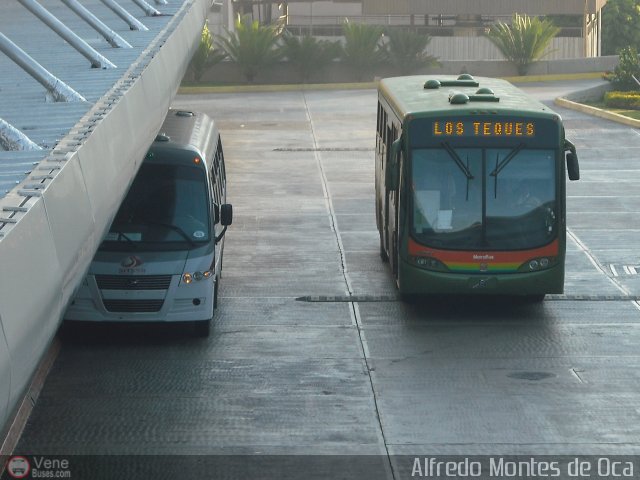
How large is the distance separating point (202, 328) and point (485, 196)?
4072mm

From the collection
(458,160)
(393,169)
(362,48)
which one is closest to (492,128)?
(458,160)

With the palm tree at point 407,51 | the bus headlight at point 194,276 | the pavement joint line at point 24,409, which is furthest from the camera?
the palm tree at point 407,51

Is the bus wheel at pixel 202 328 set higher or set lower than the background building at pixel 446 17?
lower

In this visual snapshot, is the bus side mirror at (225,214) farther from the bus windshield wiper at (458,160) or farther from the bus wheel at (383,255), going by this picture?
the bus wheel at (383,255)

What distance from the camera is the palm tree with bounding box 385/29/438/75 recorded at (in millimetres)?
54656

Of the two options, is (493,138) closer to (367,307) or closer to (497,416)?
(367,307)

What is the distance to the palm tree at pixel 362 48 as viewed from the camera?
54.3 m

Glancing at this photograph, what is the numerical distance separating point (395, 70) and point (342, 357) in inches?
1620

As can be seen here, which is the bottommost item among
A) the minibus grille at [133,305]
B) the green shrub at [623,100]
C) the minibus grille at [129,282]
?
the green shrub at [623,100]

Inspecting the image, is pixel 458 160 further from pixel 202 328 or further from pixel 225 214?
pixel 202 328

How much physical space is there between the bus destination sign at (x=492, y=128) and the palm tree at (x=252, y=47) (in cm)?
3806

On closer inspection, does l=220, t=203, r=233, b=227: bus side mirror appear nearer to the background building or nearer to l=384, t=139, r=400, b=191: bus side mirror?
l=384, t=139, r=400, b=191: bus side mirror

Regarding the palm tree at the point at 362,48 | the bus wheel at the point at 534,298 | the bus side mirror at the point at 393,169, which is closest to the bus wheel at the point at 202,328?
the bus side mirror at the point at 393,169

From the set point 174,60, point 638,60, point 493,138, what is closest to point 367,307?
point 493,138
